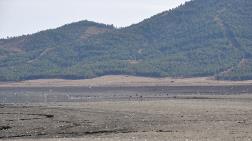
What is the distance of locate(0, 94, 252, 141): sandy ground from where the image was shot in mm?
34594

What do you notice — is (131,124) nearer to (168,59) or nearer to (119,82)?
(119,82)

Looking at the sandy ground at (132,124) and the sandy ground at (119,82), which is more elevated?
the sandy ground at (119,82)

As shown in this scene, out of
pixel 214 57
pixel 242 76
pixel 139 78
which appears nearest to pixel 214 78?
pixel 242 76

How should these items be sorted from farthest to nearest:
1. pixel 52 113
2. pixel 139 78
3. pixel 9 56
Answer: pixel 9 56 < pixel 139 78 < pixel 52 113

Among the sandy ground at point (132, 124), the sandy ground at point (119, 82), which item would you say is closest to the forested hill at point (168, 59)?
the sandy ground at point (119, 82)

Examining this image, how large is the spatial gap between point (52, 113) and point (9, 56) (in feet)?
493

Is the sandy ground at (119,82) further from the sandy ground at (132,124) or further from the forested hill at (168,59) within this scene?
the sandy ground at (132,124)

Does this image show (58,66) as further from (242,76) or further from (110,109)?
(110,109)

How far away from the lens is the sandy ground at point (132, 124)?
34594 millimetres

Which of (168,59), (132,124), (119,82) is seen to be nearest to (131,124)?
(132,124)

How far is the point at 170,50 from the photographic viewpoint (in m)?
189

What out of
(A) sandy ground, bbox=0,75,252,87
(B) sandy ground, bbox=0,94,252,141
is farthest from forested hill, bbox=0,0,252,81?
(B) sandy ground, bbox=0,94,252,141

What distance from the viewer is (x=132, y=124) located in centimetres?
4188

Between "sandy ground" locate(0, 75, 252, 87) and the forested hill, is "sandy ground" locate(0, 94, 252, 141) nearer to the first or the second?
"sandy ground" locate(0, 75, 252, 87)
